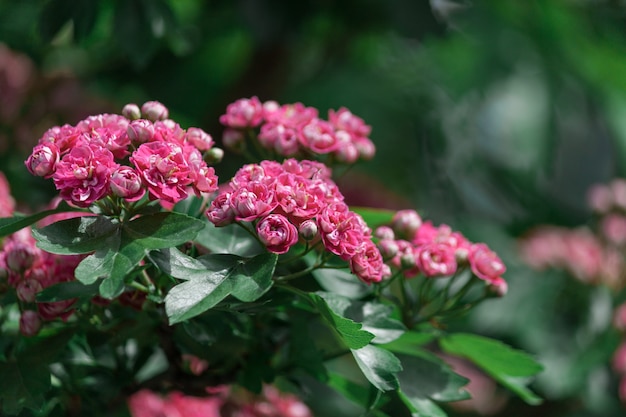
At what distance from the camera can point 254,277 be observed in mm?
715

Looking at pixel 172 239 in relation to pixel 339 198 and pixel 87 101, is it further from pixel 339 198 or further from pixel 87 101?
pixel 87 101

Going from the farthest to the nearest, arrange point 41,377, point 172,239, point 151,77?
point 151,77, point 41,377, point 172,239

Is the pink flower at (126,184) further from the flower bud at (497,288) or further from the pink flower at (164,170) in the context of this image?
the flower bud at (497,288)

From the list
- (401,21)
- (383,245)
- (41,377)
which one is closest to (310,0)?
(401,21)

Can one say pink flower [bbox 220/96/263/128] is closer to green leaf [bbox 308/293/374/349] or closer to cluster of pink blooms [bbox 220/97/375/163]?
cluster of pink blooms [bbox 220/97/375/163]

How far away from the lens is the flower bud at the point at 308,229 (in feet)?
2.46

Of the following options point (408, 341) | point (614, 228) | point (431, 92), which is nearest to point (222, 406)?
point (408, 341)

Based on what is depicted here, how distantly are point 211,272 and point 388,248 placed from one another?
20 cm

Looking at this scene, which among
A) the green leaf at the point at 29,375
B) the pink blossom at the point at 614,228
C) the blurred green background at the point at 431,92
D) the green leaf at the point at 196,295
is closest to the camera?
the green leaf at the point at 196,295

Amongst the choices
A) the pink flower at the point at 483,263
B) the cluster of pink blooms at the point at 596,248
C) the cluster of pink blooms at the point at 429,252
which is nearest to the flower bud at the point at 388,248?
the cluster of pink blooms at the point at 429,252

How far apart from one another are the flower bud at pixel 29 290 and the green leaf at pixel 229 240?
154 mm

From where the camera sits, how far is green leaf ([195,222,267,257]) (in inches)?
31.8

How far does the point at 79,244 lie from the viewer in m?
0.72

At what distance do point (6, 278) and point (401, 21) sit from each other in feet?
2.98
